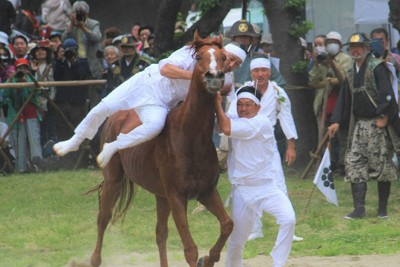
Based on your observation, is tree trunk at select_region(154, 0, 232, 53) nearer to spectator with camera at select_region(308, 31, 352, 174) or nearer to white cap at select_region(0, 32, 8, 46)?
spectator with camera at select_region(308, 31, 352, 174)

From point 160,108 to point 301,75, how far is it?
7754 mm

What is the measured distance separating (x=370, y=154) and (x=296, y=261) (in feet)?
9.02

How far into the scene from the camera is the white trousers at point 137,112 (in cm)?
981

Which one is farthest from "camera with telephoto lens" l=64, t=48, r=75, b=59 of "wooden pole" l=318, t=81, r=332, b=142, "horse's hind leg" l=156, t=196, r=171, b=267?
"horse's hind leg" l=156, t=196, r=171, b=267

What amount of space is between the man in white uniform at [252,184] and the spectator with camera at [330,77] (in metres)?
6.82

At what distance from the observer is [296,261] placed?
10984 mm

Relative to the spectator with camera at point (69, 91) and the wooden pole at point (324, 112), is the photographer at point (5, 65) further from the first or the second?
the wooden pole at point (324, 112)

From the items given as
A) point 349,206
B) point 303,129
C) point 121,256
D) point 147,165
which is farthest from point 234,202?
point 303,129

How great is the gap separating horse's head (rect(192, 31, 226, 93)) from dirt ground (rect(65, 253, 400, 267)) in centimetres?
257

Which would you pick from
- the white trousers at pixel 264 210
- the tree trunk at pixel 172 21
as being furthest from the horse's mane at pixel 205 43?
the tree trunk at pixel 172 21

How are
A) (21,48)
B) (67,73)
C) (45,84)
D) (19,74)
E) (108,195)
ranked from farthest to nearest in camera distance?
1. (21,48)
2. (67,73)
3. (45,84)
4. (19,74)
5. (108,195)

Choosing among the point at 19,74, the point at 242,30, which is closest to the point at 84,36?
the point at 19,74

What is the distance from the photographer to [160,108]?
9.95m

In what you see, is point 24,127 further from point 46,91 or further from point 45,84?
point 45,84
